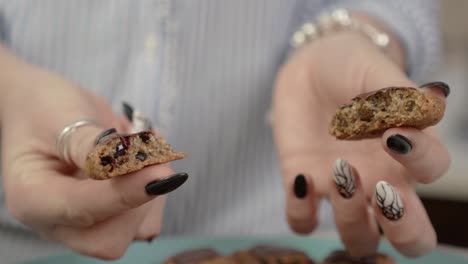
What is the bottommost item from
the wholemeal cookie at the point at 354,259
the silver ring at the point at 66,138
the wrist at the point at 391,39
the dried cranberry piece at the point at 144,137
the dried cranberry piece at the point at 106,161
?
the wholemeal cookie at the point at 354,259

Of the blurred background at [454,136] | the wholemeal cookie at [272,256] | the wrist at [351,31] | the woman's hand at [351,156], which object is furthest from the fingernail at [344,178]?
the blurred background at [454,136]

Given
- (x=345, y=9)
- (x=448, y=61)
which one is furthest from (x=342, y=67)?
(x=448, y=61)

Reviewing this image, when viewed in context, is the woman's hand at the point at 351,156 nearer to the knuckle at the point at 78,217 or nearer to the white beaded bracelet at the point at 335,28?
the white beaded bracelet at the point at 335,28

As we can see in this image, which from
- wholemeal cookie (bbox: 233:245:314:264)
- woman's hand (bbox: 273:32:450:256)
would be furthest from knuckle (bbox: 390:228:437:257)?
wholemeal cookie (bbox: 233:245:314:264)

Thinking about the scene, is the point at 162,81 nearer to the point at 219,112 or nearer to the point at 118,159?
the point at 219,112

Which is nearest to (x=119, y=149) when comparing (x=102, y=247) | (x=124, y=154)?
(x=124, y=154)

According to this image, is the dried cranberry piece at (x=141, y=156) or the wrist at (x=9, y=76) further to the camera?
the wrist at (x=9, y=76)

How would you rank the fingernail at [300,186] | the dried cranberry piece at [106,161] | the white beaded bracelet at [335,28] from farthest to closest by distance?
the white beaded bracelet at [335,28] → the fingernail at [300,186] → the dried cranberry piece at [106,161]
